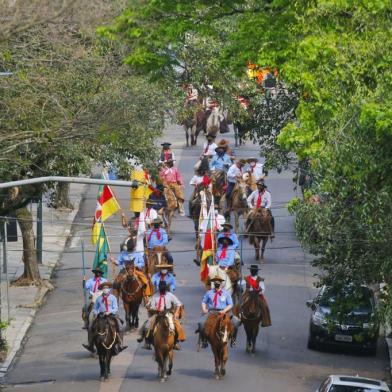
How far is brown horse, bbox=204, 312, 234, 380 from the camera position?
29.1 metres

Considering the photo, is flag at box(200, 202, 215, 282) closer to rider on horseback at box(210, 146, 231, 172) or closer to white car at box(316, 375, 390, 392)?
rider on horseback at box(210, 146, 231, 172)

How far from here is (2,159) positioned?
1070 inches

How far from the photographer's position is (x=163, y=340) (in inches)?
1134

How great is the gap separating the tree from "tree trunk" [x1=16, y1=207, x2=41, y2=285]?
326cm

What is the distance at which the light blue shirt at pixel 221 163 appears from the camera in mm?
44062

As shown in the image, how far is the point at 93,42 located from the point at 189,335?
6658mm

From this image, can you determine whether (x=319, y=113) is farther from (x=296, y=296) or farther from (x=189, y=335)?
(x=296, y=296)

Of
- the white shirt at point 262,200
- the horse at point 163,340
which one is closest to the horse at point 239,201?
the white shirt at point 262,200

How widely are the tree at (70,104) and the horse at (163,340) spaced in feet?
12.4

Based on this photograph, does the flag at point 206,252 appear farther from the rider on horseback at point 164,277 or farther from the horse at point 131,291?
the rider on horseback at point 164,277

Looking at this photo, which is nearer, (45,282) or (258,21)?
(258,21)

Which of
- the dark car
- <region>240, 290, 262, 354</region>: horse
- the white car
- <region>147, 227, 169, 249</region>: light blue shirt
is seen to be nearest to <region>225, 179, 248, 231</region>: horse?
<region>147, 227, 169, 249</region>: light blue shirt

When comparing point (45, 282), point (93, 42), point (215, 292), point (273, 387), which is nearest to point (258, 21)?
point (93, 42)

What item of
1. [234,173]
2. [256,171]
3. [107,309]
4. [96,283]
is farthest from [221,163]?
[107,309]
